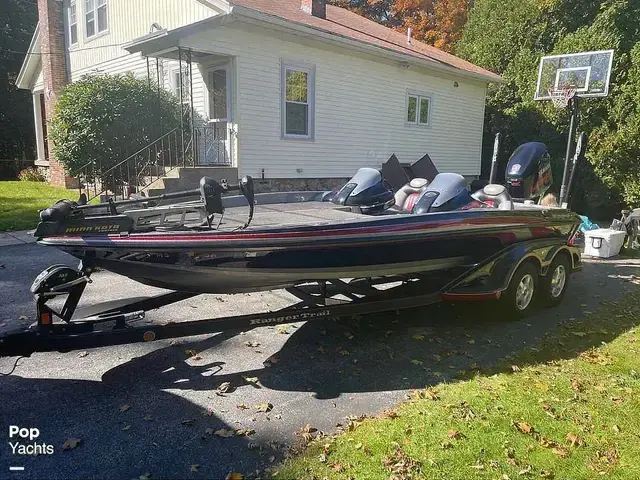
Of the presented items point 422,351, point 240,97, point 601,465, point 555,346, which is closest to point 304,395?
point 422,351

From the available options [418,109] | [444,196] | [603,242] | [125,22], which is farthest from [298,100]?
[444,196]

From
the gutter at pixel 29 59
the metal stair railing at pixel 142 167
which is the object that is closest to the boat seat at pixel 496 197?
the metal stair railing at pixel 142 167

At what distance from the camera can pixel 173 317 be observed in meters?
5.32

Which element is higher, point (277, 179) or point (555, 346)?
point (277, 179)

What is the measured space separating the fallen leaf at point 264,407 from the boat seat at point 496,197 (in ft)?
12.1

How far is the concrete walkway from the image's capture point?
343 inches

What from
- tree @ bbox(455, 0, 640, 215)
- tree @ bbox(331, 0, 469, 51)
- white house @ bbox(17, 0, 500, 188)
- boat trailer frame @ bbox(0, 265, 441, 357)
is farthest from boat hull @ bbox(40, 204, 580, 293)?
tree @ bbox(331, 0, 469, 51)

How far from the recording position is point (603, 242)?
9344mm

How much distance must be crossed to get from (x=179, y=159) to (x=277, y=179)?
2413 millimetres

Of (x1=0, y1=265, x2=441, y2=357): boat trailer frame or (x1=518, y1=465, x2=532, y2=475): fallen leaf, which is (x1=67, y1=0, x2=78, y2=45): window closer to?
(x1=0, y1=265, x2=441, y2=357): boat trailer frame

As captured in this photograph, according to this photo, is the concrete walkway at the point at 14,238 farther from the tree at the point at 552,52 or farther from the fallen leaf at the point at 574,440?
the tree at the point at 552,52

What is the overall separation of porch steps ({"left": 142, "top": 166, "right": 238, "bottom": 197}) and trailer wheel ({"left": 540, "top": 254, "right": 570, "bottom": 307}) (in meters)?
7.28

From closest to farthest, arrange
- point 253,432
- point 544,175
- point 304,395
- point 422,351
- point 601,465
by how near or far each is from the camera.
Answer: point 601,465, point 253,432, point 304,395, point 422,351, point 544,175

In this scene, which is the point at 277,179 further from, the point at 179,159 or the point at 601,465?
the point at 601,465
